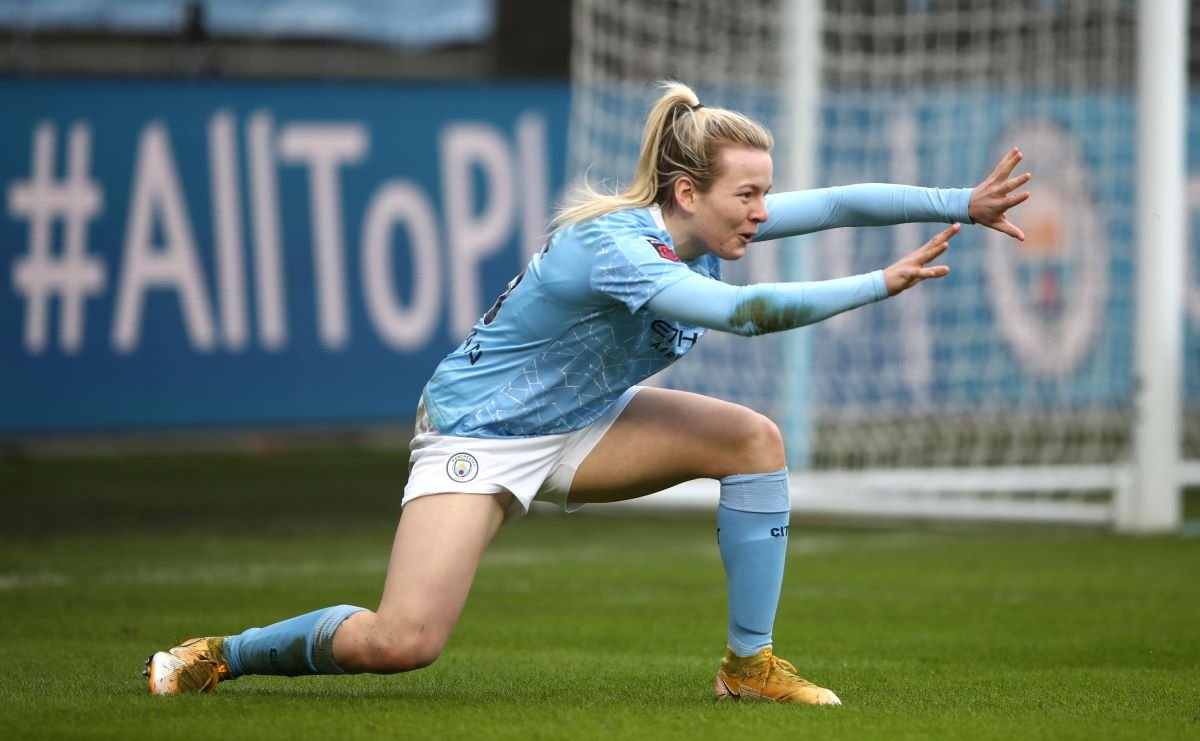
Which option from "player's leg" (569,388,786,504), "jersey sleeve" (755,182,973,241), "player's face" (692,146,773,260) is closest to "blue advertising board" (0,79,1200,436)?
"jersey sleeve" (755,182,973,241)

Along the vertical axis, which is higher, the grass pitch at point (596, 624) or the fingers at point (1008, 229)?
the fingers at point (1008, 229)

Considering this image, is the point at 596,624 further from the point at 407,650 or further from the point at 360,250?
the point at 360,250

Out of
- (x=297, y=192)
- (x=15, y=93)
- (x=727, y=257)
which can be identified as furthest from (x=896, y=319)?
(x=727, y=257)

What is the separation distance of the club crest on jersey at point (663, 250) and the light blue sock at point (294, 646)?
1.14 metres

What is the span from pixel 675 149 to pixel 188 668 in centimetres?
179

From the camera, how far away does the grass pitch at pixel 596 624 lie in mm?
4402

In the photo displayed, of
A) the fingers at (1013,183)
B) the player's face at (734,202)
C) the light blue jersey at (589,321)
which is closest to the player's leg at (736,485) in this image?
the light blue jersey at (589,321)

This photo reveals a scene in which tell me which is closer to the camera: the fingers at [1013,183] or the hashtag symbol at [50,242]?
the fingers at [1013,183]

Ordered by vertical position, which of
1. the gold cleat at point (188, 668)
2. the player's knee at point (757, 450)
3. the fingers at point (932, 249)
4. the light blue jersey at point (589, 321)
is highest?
the fingers at point (932, 249)

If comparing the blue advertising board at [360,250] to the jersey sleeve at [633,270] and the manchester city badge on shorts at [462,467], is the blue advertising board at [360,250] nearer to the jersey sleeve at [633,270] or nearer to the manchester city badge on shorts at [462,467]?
the manchester city badge on shorts at [462,467]

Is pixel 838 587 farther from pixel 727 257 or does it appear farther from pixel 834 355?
pixel 834 355

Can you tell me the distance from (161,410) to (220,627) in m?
5.35

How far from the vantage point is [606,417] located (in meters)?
4.80

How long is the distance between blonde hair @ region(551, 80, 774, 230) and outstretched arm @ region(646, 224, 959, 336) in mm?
391
